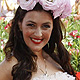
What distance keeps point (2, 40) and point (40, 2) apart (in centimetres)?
187

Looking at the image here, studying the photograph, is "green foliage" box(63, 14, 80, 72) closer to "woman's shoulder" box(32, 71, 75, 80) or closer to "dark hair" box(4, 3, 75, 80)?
"dark hair" box(4, 3, 75, 80)

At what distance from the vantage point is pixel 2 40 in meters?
3.62

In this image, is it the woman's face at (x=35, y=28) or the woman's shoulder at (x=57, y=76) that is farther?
the woman's shoulder at (x=57, y=76)

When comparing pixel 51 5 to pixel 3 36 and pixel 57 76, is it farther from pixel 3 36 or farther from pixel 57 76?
pixel 3 36

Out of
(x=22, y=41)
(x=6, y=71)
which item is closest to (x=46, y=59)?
(x=22, y=41)

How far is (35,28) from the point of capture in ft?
6.17

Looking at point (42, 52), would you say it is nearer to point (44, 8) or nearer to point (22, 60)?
point (22, 60)

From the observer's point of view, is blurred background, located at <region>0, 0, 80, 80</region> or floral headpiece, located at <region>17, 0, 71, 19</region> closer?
floral headpiece, located at <region>17, 0, 71, 19</region>

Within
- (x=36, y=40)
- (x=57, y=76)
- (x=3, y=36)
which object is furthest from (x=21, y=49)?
(x=3, y=36)

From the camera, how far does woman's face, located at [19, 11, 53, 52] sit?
1.86 m

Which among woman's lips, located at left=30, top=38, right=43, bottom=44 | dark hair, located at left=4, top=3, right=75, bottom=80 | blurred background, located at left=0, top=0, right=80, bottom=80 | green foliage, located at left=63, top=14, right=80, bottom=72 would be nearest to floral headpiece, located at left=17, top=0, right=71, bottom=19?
dark hair, located at left=4, top=3, right=75, bottom=80

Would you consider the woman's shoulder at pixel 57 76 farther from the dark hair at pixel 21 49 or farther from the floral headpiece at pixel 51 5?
the floral headpiece at pixel 51 5

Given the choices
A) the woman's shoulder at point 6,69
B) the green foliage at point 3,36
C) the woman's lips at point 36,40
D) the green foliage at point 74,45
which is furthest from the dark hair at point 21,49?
the green foliage at point 3,36

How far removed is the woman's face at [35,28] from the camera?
6.12ft
